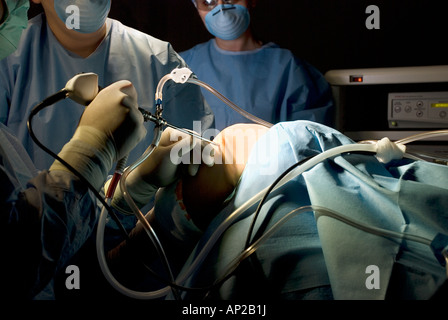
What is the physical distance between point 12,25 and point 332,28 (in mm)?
1712

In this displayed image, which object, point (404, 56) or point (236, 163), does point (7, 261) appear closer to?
point (236, 163)

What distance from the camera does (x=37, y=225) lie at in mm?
714

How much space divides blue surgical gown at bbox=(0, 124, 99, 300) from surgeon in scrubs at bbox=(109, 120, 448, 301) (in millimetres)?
124

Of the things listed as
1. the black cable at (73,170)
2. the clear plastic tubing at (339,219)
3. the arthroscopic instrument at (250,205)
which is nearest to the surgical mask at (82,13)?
the arthroscopic instrument at (250,205)

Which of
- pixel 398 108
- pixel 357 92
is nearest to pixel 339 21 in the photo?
pixel 357 92

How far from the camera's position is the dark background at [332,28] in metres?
2.22

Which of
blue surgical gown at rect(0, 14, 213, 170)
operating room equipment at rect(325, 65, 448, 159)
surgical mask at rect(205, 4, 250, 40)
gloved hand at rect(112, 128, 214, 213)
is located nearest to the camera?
gloved hand at rect(112, 128, 214, 213)

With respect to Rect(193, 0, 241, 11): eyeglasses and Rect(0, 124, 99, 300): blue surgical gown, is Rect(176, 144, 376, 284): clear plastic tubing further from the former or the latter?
Rect(193, 0, 241, 11): eyeglasses

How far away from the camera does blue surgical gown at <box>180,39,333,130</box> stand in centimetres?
193

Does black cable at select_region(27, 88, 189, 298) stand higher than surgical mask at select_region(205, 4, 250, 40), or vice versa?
surgical mask at select_region(205, 4, 250, 40)

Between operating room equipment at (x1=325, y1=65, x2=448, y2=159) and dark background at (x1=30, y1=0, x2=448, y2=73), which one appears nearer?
operating room equipment at (x1=325, y1=65, x2=448, y2=159)

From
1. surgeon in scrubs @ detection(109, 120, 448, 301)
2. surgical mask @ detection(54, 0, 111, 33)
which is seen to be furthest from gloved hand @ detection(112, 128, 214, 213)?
surgical mask @ detection(54, 0, 111, 33)

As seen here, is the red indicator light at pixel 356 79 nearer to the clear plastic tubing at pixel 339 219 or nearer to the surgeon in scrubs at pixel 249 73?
the surgeon in scrubs at pixel 249 73

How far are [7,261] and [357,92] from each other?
1.68m
